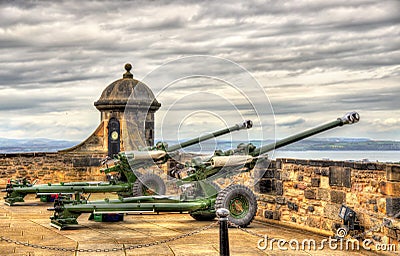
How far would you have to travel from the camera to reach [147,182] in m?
14.1

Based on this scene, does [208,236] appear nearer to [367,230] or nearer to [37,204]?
[367,230]

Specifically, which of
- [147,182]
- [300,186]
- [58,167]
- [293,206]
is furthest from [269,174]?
[58,167]

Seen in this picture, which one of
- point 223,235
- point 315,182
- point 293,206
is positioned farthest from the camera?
point 293,206

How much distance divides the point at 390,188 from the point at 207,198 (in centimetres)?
374

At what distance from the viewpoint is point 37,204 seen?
14.5 m

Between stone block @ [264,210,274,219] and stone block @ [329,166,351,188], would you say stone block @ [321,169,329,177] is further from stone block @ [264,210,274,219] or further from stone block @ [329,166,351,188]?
stone block @ [264,210,274,219]

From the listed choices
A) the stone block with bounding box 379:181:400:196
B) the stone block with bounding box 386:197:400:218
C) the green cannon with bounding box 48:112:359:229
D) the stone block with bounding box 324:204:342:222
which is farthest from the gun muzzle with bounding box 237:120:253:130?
the stone block with bounding box 386:197:400:218

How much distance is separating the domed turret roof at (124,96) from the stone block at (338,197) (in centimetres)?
944

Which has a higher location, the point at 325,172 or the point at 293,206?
the point at 325,172

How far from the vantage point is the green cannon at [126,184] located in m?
13.1

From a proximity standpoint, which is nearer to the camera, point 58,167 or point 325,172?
point 325,172

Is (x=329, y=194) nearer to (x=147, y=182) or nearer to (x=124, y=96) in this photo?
(x=147, y=182)

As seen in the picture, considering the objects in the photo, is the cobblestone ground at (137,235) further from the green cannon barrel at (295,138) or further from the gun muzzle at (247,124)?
the gun muzzle at (247,124)

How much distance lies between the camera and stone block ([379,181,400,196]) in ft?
26.5
